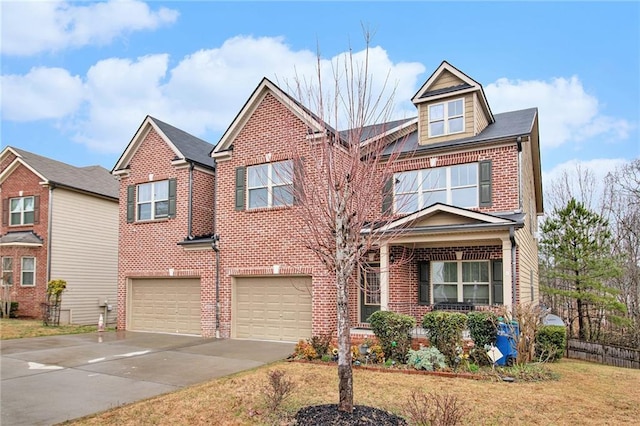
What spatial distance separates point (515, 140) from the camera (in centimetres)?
1303

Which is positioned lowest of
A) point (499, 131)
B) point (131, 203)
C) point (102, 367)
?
point (102, 367)

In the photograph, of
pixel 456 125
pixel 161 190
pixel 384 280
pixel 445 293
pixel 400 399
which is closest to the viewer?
pixel 400 399

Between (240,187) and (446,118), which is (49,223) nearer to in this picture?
(240,187)

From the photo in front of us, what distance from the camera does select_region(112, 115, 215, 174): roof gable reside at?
1709 cm

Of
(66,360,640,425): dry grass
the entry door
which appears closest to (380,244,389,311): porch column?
the entry door

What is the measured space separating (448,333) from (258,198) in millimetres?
7741

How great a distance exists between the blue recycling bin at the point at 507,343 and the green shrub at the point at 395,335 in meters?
1.88

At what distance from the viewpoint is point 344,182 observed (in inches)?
253

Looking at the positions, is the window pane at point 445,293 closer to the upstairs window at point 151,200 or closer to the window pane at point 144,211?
the upstairs window at point 151,200

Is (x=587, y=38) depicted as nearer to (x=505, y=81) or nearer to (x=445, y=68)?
(x=505, y=81)

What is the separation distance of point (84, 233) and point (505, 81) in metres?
20.7

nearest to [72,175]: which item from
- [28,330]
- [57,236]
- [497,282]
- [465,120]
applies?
[57,236]

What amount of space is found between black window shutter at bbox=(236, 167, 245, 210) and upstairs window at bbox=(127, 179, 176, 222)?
2.90m

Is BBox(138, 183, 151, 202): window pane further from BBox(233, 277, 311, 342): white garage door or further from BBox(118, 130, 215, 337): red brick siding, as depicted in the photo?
BBox(233, 277, 311, 342): white garage door
